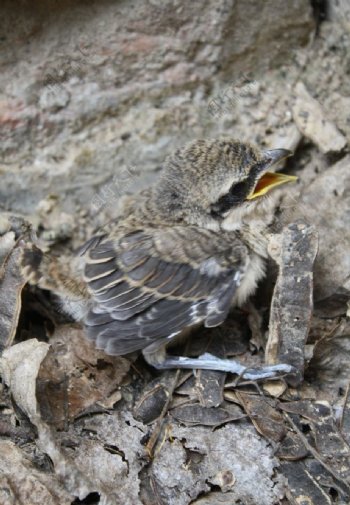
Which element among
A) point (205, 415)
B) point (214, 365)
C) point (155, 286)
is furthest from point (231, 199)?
point (205, 415)

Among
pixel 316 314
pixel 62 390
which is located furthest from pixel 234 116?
pixel 62 390

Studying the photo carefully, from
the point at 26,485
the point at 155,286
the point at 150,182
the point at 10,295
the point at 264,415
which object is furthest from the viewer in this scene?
the point at 150,182

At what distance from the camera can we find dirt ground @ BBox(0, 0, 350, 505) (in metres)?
2.63

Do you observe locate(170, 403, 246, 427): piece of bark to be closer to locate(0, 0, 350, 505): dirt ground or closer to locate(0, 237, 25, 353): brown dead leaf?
locate(0, 0, 350, 505): dirt ground

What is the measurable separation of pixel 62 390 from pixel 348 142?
1.74 metres

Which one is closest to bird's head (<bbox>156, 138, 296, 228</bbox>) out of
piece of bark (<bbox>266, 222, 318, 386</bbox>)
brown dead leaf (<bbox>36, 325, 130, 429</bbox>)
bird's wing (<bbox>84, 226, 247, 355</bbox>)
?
bird's wing (<bbox>84, 226, 247, 355</bbox>)

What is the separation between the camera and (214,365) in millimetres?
2941

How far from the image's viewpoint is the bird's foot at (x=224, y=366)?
9.32ft

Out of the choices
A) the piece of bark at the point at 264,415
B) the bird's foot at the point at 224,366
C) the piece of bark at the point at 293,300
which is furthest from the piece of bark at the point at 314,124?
the piece of bark at the point at 264,415

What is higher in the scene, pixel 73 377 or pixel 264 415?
pixel 73 377

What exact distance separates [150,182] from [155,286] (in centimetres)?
99

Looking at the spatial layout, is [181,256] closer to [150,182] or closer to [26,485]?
[150,182]

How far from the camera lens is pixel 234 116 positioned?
3.70 metres

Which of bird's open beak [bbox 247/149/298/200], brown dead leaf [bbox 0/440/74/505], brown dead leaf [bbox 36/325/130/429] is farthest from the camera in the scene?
bird's open beak [bbox 247/149/298/200]
